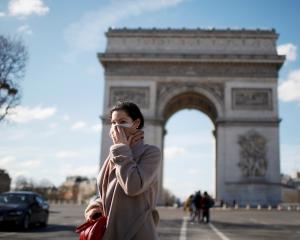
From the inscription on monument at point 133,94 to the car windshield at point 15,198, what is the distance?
21170 millimetres

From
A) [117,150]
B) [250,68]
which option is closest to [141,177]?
[117,150]

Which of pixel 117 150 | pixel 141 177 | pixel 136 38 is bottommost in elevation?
pixel 141 177

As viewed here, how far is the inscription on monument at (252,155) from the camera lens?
32.2 meters

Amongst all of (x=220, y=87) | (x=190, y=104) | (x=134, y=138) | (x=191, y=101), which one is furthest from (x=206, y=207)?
(x=190, y=104)

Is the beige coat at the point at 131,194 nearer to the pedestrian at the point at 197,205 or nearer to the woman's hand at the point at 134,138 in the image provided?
the woman's hand at the point at 134,138

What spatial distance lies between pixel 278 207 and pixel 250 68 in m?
10.9

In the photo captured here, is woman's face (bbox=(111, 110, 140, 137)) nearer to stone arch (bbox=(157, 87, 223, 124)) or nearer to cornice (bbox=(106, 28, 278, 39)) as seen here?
stone arch (bbox=(157, 87, 223, 124))

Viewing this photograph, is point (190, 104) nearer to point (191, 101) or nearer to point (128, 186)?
point (191, 101)

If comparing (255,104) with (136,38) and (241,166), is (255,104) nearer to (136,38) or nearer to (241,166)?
(241,166)

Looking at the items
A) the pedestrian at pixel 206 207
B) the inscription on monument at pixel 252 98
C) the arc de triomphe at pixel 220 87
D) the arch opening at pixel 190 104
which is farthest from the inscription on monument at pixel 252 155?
the pedestrian at pixel 206 207

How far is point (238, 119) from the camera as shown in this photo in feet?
108

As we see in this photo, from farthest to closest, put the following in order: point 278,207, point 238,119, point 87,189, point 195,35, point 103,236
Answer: point 87,189
point 195,35
point 238,119
point 278,207
point 103,236

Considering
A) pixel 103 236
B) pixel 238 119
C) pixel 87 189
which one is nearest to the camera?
pixel 103 236

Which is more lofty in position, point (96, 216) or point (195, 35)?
point (195, 35)
